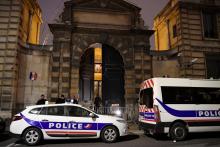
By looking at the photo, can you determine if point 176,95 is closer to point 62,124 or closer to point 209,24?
point 62,124

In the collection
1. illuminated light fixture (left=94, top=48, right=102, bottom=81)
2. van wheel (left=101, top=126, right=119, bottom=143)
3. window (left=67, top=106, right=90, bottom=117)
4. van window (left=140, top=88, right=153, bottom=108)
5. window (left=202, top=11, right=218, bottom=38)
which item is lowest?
van wheel (left=101, top=126, right=119, bottom=143)

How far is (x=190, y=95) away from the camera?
9633 millimetres

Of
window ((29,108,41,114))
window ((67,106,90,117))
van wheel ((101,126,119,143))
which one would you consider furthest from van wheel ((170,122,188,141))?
window ((29,108,41,114))

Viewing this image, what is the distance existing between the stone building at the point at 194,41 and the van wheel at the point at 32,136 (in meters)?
11.3

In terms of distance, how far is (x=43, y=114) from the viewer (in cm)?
848

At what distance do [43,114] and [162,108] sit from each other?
5038 mm

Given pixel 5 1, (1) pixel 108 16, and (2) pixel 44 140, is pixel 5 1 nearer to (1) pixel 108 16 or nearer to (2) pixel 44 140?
(1) pixel 108 16

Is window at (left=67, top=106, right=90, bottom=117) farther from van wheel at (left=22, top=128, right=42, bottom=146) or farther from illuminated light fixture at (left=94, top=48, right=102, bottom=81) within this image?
illuminated light fixture at (left=94, top=48, right=102, bottom=81)

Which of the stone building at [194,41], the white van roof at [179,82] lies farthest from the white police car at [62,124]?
the stone building at [194,41]

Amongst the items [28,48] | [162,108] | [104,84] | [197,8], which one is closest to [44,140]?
[162,108]

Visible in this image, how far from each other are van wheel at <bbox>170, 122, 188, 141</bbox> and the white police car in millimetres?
2120

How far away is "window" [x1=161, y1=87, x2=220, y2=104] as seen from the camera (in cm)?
924

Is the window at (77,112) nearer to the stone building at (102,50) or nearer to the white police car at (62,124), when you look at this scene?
the white police car at (62,124)

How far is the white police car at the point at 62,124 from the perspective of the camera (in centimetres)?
821
